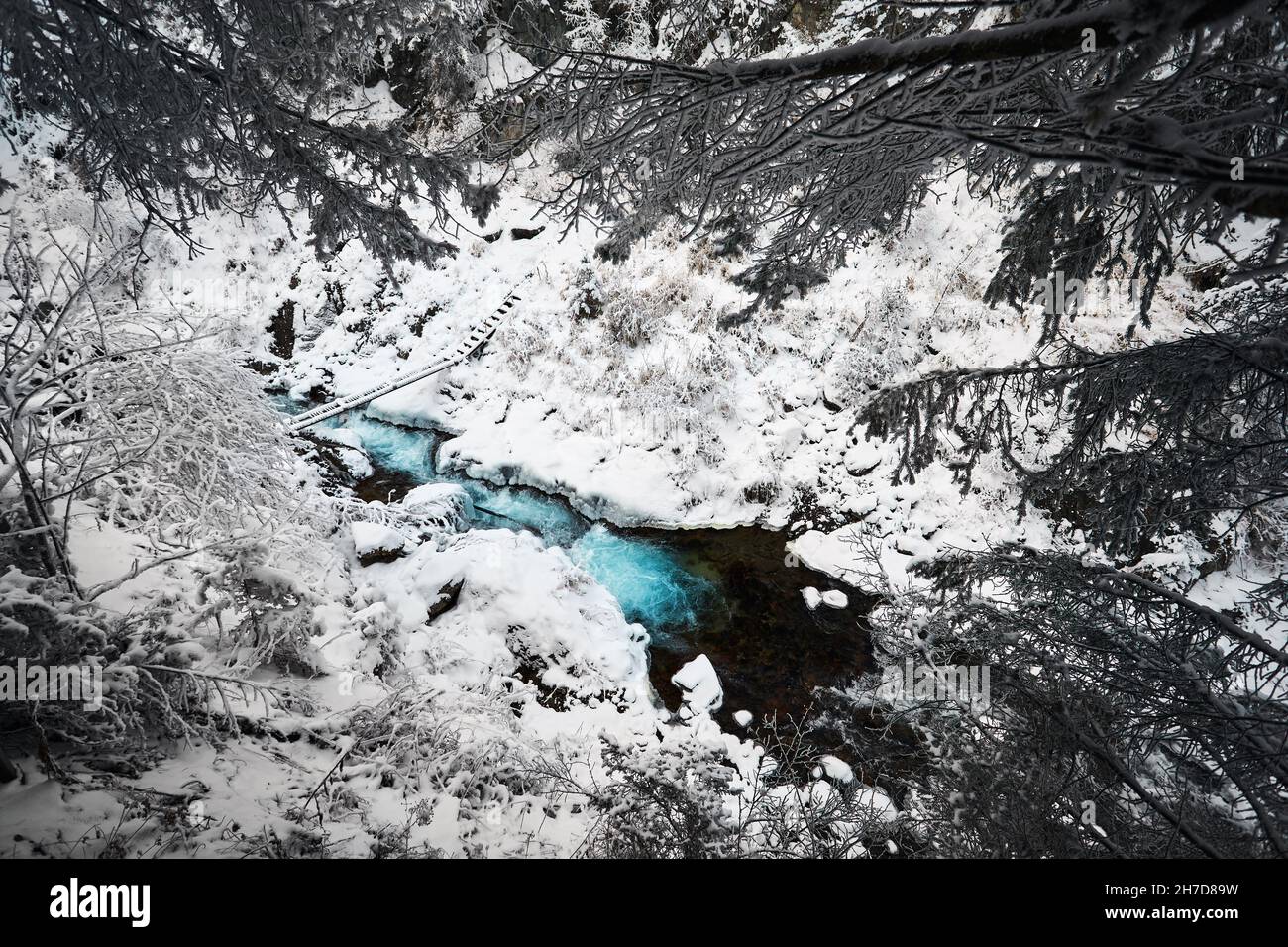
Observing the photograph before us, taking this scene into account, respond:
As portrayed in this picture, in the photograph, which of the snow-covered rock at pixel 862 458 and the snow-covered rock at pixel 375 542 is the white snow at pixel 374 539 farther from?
the snow-covered rock at pixel 862 458

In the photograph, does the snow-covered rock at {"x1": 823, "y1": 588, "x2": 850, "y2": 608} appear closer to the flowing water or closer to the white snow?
the flowing water

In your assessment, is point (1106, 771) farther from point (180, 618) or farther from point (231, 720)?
point (180, 618)

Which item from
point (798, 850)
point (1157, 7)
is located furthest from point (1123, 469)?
point (798, 850)

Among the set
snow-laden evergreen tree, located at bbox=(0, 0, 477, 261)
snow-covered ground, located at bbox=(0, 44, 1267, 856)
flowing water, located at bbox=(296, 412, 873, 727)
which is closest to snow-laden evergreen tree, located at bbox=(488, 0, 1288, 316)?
snow-covered ground, located at bbox=(0, 44, 1267, 856)

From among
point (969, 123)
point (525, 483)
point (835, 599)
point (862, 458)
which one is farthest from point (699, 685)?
point (969, 123)

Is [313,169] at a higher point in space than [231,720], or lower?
higher

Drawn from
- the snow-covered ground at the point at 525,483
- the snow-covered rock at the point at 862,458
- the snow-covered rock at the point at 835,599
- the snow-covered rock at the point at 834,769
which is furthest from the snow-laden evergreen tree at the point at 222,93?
the snow-covered rock at the point at 862,458
